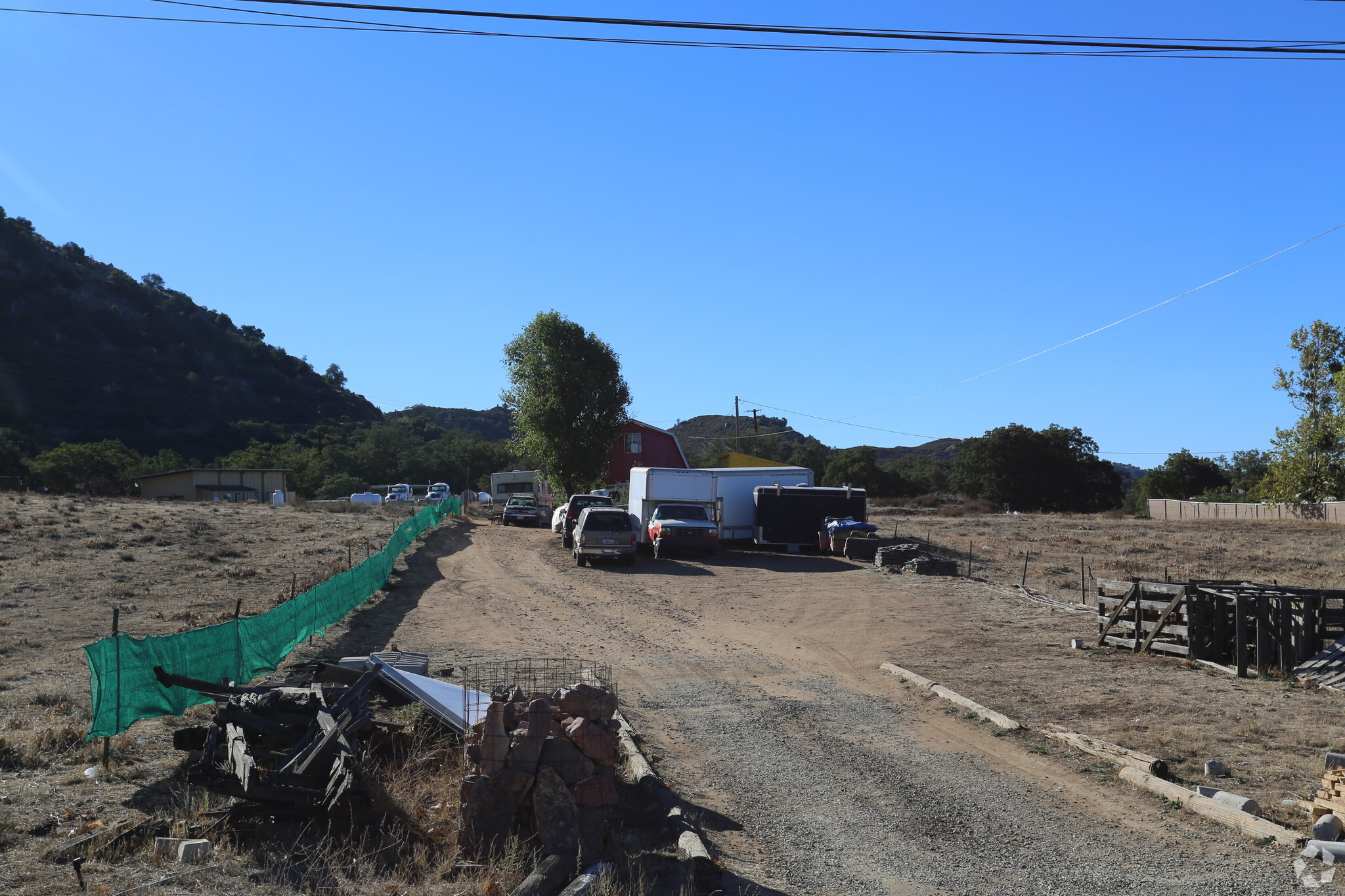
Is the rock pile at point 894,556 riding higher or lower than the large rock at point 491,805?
higher

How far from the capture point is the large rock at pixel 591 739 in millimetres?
6953

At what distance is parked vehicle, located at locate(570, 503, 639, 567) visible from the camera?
28.6m

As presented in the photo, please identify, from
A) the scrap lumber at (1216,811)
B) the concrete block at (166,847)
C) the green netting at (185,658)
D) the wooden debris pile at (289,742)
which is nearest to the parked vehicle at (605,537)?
the green netting at (185,658)

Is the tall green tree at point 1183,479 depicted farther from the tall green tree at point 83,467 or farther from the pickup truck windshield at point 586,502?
the tall green tree at point 83,467

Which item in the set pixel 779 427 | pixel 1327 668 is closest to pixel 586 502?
pixel 1327 668

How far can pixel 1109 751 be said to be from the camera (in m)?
9.25

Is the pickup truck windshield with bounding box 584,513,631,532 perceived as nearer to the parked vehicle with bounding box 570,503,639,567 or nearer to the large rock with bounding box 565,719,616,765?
the parked vehicle with bounding box 570,503,639,567

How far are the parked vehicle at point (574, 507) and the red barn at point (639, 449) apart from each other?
77.3ft

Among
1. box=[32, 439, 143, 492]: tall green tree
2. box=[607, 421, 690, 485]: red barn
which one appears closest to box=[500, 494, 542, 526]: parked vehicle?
box=[607, 421, 690, 485]: red barn

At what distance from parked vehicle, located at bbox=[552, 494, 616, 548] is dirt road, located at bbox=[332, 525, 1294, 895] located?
1187cm

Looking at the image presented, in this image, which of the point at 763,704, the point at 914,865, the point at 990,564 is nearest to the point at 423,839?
the point at 914,865

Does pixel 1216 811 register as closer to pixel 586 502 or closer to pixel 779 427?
pixel 586 502

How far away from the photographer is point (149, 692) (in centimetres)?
905

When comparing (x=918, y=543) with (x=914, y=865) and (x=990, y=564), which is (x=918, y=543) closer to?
(x=990, y=564)
